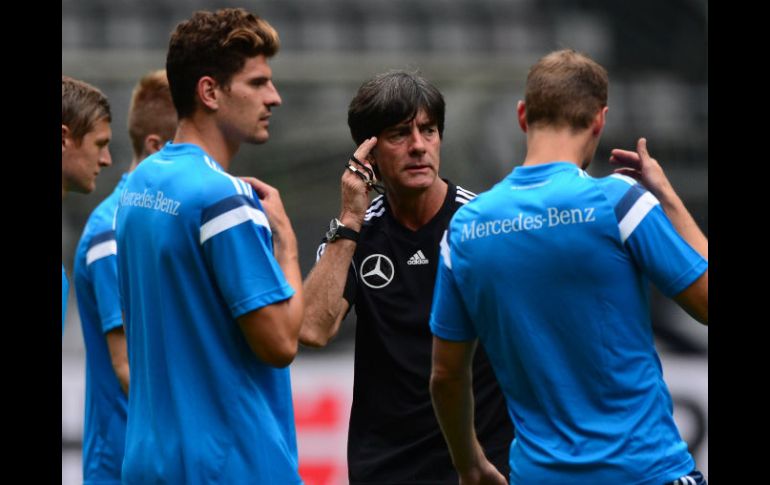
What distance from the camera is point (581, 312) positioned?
3268 millimetres

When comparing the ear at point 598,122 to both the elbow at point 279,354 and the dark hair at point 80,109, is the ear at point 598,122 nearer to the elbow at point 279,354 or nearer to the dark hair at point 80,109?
the elbow at point 279,354

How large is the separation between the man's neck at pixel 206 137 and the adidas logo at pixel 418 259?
964mm

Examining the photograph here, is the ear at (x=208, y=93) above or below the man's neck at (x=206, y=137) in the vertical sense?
above

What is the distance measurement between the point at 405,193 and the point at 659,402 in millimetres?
1331

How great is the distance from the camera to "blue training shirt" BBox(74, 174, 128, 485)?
4.83 meters

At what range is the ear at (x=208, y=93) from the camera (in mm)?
3479

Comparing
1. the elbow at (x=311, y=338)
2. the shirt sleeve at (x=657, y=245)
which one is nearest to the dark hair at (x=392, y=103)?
the elbow at (x=311, y=338)

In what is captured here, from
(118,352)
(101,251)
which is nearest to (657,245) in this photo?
(118,352)

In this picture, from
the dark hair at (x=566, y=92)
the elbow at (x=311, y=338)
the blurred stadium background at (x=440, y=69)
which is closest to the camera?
the dark hair at (x=566, y=92)

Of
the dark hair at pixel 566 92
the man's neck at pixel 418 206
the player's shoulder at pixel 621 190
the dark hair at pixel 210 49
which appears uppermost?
the dark hair at pixel 210 49

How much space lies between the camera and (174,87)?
354cm

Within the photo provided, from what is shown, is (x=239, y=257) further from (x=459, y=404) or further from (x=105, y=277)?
(x=105, y=277)

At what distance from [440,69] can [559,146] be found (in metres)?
7.13

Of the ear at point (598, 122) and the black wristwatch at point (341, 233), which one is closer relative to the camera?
the ear at point (598, 122)
